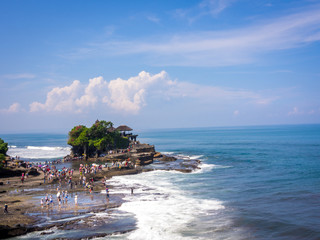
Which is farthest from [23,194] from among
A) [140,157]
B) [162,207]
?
[140,157]

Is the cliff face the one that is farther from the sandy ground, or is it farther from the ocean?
the ocean

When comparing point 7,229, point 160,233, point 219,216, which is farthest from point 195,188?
point 7,229

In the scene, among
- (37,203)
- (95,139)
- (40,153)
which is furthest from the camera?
(40,153)

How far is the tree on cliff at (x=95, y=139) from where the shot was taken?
67438 mm

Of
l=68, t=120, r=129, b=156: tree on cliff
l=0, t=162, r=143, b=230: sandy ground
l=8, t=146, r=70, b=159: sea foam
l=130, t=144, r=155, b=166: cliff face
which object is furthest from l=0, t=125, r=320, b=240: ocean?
l=8, t=146, r=70, b=159: sea foam

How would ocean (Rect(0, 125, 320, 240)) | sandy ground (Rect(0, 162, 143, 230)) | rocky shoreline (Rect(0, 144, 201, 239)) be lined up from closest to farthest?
ocean (Rect(0, 125, 320, 240)) < rocky shoreline (Rect(0, 144, 201, 239)) < sandy ground (Rect(0, 162, 143, 230))

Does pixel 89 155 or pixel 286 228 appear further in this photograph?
pixel 89 155

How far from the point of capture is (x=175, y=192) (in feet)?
113

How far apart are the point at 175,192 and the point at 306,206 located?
47.9 ft

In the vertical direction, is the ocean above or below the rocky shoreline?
below

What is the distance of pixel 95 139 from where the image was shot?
6925 cm

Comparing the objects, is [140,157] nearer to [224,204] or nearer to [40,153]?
[224,204]

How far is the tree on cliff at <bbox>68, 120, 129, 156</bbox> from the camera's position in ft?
221

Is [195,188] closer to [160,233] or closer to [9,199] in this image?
[160,233]
